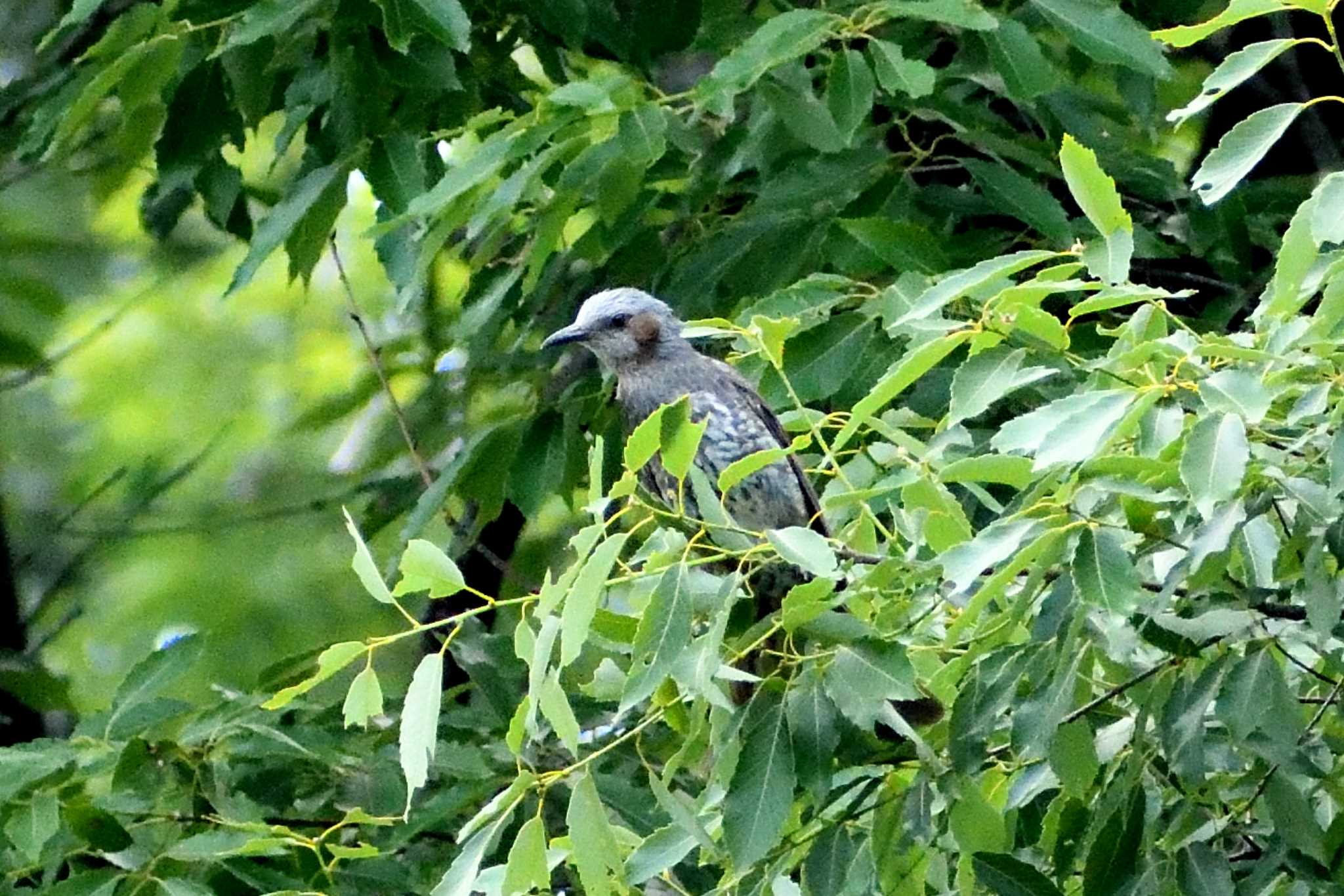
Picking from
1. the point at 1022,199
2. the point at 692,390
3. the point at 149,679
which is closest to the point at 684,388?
the point at 692,390

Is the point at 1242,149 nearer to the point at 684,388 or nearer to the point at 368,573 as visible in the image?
the point at 368,573

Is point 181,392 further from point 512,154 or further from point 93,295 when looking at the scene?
point 512,154

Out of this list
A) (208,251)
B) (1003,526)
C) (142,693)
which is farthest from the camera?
(208,251)

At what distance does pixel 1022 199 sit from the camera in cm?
375

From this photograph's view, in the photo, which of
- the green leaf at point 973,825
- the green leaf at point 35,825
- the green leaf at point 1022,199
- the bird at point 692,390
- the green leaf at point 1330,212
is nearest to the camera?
the green leaf at point 1330,212

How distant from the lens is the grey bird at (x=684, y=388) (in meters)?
4.00

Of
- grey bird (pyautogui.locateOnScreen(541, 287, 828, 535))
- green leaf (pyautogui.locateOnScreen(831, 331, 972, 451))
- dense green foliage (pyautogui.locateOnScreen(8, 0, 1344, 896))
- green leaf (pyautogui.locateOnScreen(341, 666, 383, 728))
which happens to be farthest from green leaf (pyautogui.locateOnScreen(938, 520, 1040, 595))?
grey bird (pyautogui.locateOnScreen(541, 287, 828, 535))

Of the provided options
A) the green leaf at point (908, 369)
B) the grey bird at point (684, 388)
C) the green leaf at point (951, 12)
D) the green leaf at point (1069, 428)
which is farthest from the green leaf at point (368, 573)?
the grey bird at point (684, 388)

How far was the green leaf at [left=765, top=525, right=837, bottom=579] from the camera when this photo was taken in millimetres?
2037

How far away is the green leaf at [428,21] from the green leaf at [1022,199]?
3.25 ft

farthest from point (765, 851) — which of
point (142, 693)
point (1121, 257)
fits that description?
point (142, 693)

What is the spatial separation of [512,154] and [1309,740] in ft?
5.80

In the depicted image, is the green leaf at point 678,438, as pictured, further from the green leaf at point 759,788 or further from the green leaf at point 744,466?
the green leaf at point 759,788

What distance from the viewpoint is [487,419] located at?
466 cm
